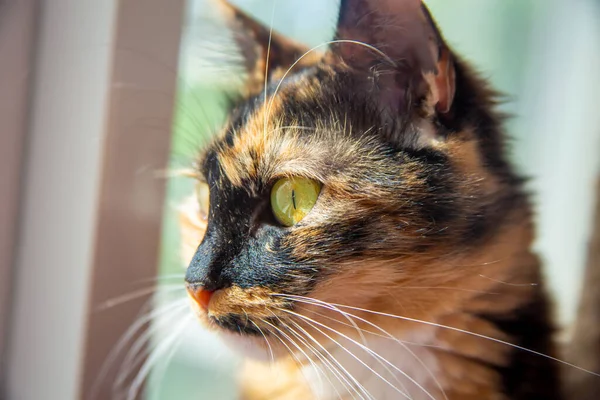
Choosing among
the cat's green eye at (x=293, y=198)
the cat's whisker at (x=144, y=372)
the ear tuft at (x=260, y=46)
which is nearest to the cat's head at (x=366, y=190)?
the cat's green eye at (x=293, y=198)

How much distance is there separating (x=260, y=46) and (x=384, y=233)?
0.35 m


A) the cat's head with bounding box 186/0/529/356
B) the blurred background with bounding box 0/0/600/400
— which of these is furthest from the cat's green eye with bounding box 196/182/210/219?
the cat's head with bounding box 186/0/529/356

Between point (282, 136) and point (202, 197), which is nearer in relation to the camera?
point (282, 136)

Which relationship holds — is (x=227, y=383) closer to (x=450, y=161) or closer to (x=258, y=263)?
(x=258, y=263)

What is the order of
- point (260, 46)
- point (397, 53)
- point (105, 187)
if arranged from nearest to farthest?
1. point (397, 53)
2. point (260, 46)
3. point (105, 187)

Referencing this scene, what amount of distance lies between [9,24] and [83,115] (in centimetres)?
20

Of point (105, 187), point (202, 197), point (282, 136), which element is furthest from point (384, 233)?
point (105, 187)

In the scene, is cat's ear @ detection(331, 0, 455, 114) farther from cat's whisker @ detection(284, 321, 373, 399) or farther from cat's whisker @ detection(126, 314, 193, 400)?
cat's whisker @ detection(126, 314, 193, 400)

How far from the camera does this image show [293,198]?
56 centimetres

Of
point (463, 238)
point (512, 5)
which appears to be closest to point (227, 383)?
point (463, 238)

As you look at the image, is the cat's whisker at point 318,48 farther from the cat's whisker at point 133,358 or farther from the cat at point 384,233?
the cat's whisker at point 133,358

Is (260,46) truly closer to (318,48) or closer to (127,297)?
(318,48)

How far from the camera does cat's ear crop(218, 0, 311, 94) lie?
0.68 meters

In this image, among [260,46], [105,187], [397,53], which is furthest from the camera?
[105,187]
